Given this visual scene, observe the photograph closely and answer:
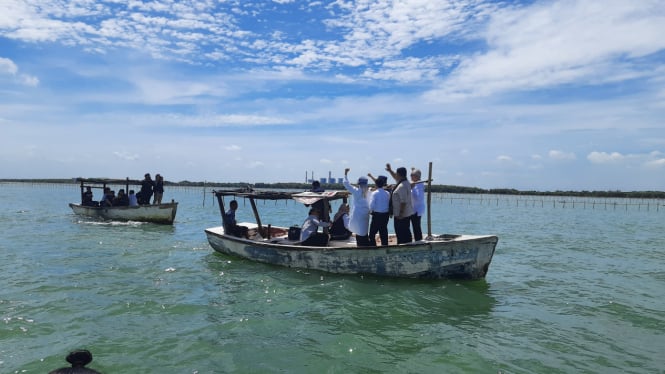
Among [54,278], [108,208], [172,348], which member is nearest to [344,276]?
[172,348]

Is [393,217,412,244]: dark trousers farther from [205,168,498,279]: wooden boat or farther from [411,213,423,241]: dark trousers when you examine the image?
[205,168,498,279]: wooden boat

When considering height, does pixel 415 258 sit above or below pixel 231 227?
below

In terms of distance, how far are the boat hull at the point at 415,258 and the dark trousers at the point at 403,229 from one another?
13.6 inches

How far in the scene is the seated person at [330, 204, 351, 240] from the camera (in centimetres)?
1310

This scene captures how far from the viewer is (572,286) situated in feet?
39.3

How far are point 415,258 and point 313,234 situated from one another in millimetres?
3086

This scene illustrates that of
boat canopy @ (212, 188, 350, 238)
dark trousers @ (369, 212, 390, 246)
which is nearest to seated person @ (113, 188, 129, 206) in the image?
boat canopy @ (212, 188, 350, 238)

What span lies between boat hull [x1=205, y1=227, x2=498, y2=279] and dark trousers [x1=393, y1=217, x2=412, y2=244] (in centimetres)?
35

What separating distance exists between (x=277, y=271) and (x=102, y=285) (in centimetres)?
445

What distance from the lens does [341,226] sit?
13.3 metres

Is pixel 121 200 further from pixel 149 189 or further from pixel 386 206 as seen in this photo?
pixel 386 206

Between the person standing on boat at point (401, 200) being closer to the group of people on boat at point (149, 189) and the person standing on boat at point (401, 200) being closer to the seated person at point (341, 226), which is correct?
the seated person at point (341, 226)

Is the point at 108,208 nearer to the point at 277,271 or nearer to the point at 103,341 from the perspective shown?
the point at 277,271

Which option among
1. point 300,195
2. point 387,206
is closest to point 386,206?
point 387,206
